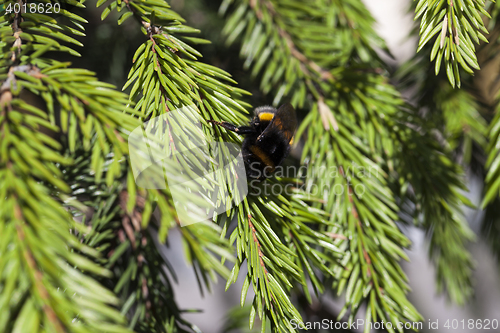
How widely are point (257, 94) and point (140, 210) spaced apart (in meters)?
0.44

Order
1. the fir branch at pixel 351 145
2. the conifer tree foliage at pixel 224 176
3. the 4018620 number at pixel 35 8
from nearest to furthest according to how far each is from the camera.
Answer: the conifer tree foliage at pixel 224 176, the 4018620 number at pixel 35 8, the fir branch at pixel 351 145

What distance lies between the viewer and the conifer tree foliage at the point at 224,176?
220mm

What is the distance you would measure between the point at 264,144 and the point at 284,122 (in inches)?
2.5

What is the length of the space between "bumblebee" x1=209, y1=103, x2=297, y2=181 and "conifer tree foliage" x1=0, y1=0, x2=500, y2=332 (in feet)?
0.06

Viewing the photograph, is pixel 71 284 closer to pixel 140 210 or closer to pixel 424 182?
pixel 140 210

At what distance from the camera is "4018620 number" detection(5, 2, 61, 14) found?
0.34 meters

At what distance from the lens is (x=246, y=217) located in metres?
0.36

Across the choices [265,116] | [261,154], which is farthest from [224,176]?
[265,116]

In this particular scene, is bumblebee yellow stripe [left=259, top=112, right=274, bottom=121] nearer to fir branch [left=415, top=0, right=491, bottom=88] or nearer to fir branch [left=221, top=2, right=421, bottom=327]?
fir branch [left=221, top=2, right=421, bottom=327]

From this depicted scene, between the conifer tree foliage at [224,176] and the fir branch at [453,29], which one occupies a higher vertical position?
the fir branch at [453,29]

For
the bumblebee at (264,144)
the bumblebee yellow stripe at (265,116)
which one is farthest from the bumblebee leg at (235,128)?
the bumblebee yellow stripe at (265,116)

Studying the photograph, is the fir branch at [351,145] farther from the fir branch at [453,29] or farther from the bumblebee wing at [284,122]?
the fir branch at [453,29]

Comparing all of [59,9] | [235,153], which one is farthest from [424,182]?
[59,9]

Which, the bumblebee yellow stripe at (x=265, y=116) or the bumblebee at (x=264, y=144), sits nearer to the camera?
the bumblebee at (x=264, y=144)
